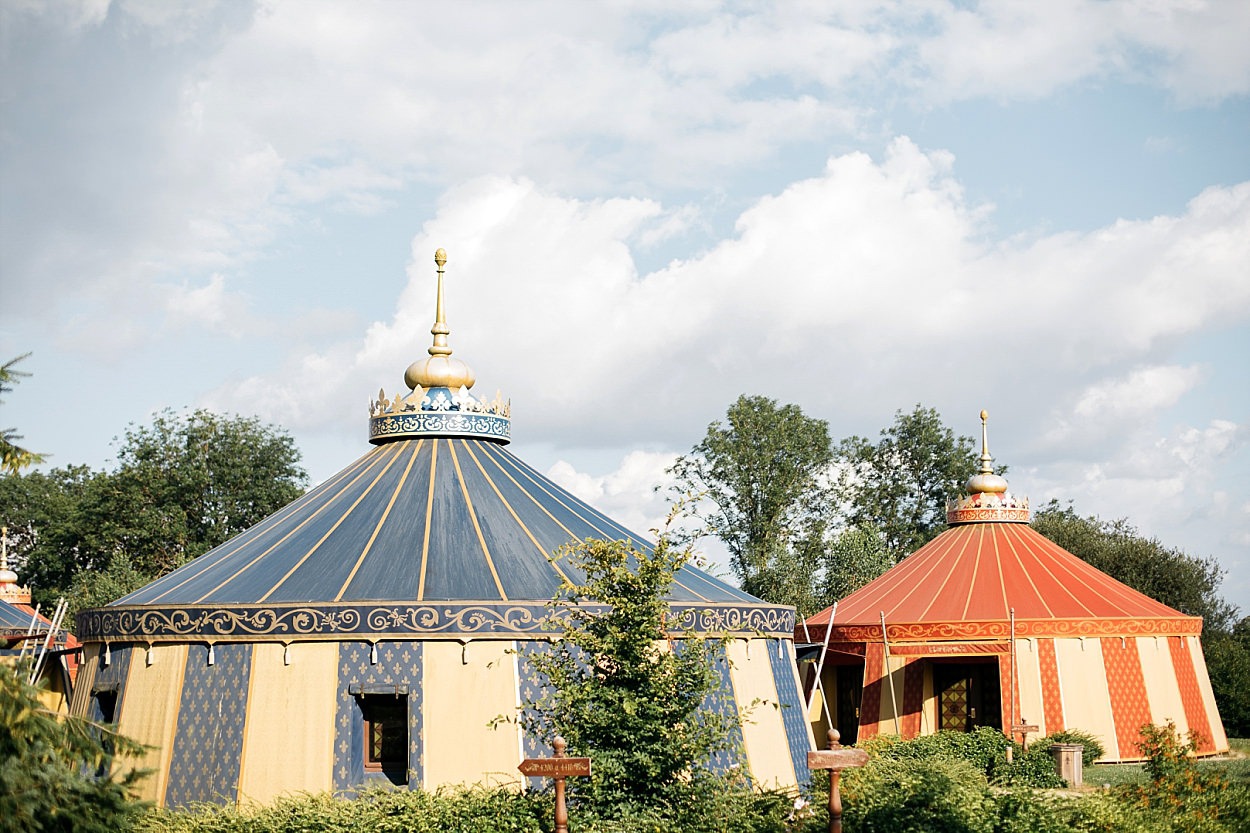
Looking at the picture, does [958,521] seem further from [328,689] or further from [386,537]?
[328,689]

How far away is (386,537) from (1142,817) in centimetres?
855

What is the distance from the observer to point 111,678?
15203 millimetres

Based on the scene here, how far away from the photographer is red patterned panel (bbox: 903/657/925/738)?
2381 centimetres

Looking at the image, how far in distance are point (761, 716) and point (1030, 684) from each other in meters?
8.94

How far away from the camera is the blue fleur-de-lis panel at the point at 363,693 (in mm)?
13773

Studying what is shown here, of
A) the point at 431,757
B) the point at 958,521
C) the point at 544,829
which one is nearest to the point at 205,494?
the point at 958,521

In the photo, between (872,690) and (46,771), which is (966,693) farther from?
(46,771)

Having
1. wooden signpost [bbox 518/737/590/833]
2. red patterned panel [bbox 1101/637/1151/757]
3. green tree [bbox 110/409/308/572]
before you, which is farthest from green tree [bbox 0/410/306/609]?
wooden signpost [bbox 518/737/590/833]

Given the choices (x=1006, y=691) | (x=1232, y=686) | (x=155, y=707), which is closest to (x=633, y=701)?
(x=155, y=707)

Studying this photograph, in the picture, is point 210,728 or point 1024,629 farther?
point 1024,629

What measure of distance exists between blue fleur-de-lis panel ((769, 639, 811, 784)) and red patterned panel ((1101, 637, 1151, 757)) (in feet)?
Answer: 27.2

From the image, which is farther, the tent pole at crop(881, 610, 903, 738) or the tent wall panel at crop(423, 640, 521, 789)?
the tent pole at crop(881, 610, 903, 738)

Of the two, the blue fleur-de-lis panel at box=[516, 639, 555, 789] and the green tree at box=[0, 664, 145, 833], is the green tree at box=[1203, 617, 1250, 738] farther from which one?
the green tree at box=[0, 664, 145, 833]

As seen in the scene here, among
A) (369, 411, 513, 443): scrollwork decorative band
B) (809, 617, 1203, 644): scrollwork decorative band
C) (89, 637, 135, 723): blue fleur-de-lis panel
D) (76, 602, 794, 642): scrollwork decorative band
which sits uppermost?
(369, 411, 513, 443): scrollwork decorative band
